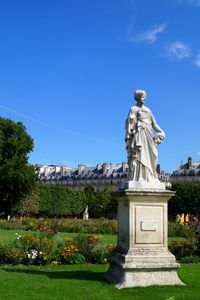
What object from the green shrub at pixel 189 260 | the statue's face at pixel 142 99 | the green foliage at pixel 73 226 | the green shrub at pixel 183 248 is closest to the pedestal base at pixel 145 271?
the statue's face at pixel 142 99

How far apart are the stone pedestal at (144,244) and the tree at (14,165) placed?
117 feet

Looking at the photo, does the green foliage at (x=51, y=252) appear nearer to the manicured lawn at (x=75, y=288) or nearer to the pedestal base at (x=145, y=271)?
the manicured lawn at (x=75, y=288)

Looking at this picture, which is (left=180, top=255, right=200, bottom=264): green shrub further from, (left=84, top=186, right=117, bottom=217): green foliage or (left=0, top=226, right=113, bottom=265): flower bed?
(left=84, top=186, right=117, bottom=217): green foliage

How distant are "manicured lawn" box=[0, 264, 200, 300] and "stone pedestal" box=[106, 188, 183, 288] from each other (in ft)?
0.91

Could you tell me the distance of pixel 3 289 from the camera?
29.9ft

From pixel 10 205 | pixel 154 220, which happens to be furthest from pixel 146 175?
pixel 10 205

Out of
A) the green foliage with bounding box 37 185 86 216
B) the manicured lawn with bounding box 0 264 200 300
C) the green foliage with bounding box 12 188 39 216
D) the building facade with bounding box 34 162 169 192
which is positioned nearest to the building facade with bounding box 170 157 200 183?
the building facade with bounding box 34 162 169 192

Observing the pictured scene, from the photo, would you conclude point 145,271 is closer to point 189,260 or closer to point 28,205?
point 189,260

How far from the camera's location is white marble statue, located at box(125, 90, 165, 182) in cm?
1008

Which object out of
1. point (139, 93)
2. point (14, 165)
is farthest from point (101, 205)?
point (139, 93)

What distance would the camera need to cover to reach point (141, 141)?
1018 centimetres

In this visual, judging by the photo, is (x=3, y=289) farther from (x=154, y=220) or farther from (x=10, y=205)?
(x=10, y=205)

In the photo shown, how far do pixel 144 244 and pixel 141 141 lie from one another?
2.07m

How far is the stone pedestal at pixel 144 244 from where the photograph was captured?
9.41 m
